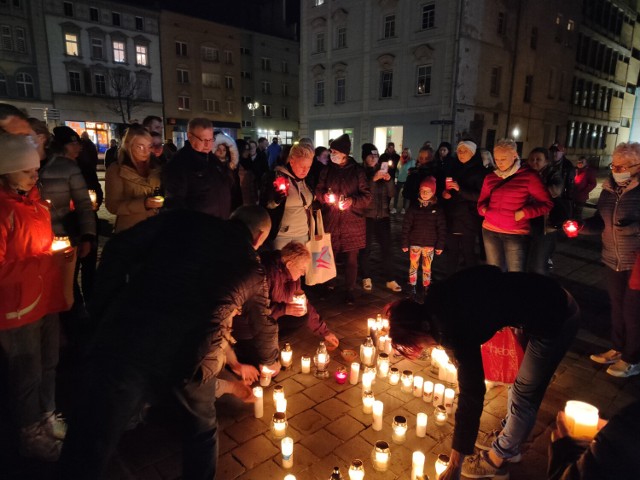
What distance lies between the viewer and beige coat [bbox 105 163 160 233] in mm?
4426

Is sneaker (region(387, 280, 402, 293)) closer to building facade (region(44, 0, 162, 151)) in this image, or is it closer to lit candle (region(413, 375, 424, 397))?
Answer: lit candle (region(413, 375, 424, 397))

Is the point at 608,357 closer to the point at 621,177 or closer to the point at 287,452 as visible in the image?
the point at 621,177

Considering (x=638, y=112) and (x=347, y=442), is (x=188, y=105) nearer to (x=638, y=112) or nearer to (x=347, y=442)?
(x=347, y=442)

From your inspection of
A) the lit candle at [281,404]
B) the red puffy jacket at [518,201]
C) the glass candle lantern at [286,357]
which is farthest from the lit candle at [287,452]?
the red puffy jacket at [518,201]

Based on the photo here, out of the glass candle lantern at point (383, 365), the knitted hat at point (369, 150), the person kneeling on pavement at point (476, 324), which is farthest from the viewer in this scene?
the knitted hat at point (369, 150)

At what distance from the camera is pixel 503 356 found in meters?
3.51

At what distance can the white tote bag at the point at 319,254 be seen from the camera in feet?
17.5

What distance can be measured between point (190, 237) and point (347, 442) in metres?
2.08

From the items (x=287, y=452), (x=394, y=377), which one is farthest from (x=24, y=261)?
(x=394, y=377)

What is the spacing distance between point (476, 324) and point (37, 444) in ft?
9.81

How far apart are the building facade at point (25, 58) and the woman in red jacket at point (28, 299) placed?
35234mm

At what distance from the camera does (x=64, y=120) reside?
3444 centimetres

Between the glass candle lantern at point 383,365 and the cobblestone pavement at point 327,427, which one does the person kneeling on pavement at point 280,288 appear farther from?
the glass candle lantern at point 383,365

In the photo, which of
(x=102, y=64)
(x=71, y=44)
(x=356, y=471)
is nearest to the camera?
(x=356, y=471)
